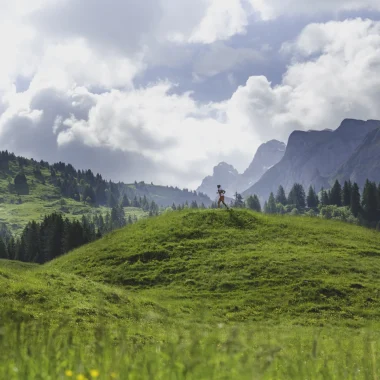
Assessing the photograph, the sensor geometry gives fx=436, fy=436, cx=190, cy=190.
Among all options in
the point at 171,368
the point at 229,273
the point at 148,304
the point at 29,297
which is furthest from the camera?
the point at 229,273

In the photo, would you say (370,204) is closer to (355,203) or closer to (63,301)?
(355,203)

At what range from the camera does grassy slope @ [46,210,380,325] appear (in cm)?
3472

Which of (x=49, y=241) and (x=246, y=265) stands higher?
(x=49, y=241)

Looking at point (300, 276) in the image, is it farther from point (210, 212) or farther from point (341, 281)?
point (210, 212)

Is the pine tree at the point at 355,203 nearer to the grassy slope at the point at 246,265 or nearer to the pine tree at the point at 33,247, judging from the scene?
the pine tree at the point at 33,247

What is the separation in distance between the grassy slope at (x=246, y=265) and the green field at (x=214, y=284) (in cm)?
11

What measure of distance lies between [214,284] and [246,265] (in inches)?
177

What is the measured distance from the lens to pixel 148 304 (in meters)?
32.5

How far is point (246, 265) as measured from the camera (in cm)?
4259

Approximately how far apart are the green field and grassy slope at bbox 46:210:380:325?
11cm

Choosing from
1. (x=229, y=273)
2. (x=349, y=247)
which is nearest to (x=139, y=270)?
(x=229, y=273)

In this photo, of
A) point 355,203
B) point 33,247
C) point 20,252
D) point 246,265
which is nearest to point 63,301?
point 246,265

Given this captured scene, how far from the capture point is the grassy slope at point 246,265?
3472 cm

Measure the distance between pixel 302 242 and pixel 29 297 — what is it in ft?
105
